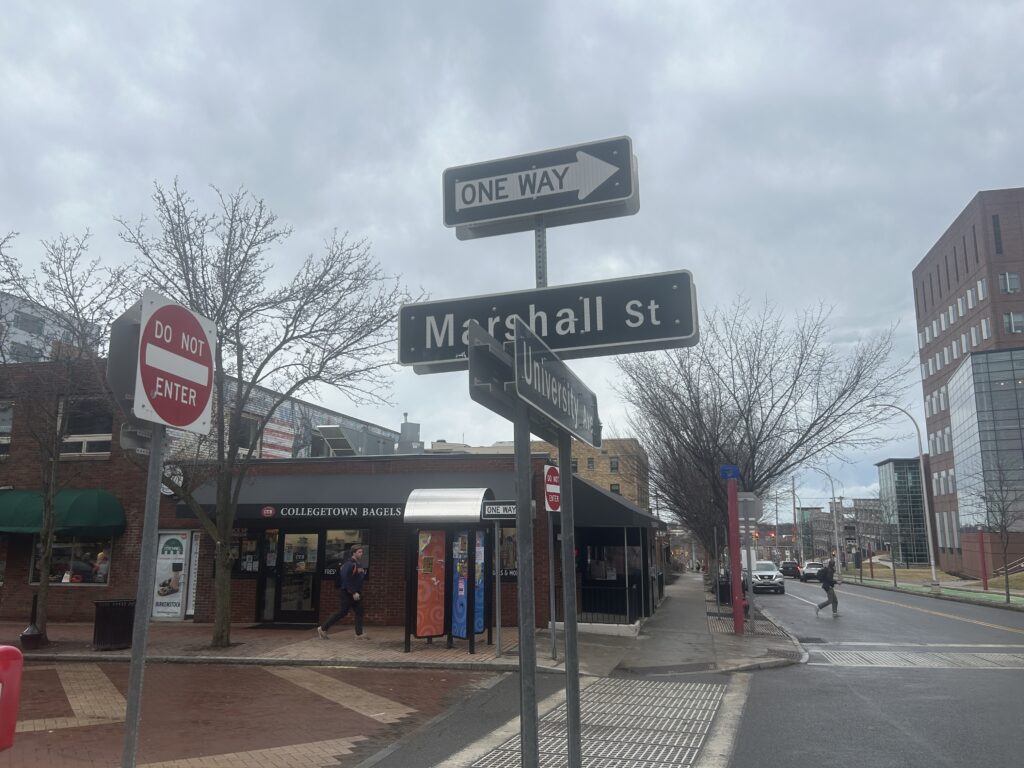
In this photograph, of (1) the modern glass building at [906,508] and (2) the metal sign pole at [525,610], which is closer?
(2) the metal sign pole at [525,610]

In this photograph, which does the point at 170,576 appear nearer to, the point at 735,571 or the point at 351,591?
the point at 351,591

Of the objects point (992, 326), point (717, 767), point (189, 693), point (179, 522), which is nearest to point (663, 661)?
point (717, 767)

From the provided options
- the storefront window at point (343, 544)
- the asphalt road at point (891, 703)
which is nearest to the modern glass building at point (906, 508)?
the asphalt road at point (891, 703)

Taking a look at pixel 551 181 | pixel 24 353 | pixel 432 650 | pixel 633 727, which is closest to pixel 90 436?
pixel 24 353

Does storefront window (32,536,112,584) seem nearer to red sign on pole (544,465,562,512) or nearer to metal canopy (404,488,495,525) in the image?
metal canopy (404,488,495,525)

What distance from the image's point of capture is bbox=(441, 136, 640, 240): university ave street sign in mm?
4141

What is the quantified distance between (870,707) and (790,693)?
3.69 feet

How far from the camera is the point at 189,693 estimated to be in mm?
10000

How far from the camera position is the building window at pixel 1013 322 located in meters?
53.2

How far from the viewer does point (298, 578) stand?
17469mm

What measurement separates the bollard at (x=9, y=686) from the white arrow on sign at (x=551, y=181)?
117 inches

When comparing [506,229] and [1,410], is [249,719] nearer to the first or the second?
[506,229]

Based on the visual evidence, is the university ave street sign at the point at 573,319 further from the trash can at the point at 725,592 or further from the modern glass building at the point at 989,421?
the modern glass building at the point at 989,421

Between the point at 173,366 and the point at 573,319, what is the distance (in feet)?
6.15
